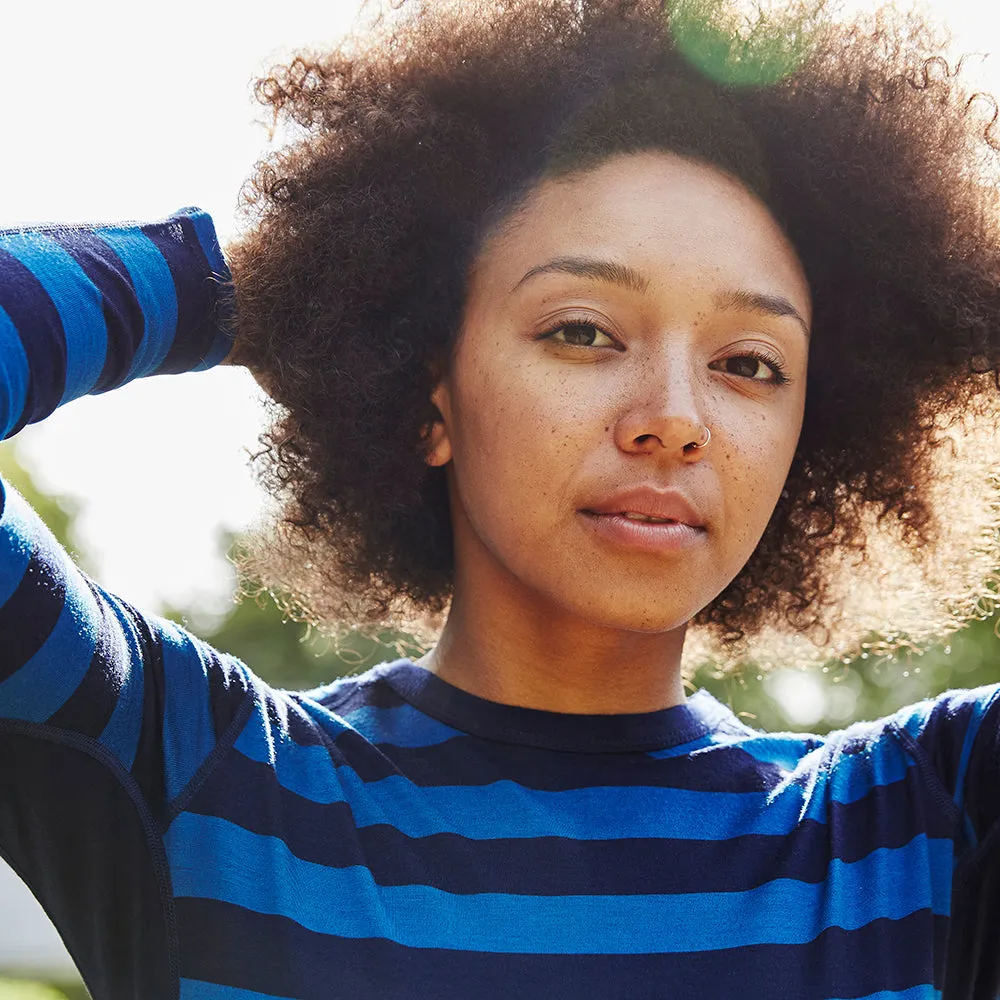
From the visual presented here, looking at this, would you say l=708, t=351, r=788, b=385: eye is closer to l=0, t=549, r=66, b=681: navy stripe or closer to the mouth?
the mouth

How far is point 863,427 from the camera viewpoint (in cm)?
281

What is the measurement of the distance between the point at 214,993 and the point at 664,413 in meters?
1.13

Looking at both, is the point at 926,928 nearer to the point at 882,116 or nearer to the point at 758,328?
the point at 758,328

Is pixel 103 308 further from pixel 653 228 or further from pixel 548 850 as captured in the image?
pixel 548 850

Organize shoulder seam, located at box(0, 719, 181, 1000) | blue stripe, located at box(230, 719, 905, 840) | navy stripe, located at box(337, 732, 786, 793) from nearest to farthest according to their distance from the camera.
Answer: shoulder seam, located at box(0, 719, 181, 1000)
blue stripe, located at box(230, 719, 905, 840)
navy stripe, located at box(337, 732, 786, 793)

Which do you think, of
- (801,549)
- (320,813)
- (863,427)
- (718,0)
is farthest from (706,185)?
(320,813)

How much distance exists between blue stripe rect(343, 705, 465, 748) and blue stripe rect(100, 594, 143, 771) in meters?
0.45

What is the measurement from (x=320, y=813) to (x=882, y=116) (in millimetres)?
1807

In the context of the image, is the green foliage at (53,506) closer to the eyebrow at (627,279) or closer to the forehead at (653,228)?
A: the forehead at (653,228)

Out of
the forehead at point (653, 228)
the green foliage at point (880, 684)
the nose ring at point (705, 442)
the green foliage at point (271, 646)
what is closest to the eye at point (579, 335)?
the forehead at point (653, 228)

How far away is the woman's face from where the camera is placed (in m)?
2.17

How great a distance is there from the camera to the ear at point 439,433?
8.37 feet

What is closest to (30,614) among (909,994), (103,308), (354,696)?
(103,308)

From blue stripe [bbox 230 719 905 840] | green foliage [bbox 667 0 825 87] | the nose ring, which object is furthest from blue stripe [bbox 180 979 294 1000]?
green foliage [bbox 667 0 825 87]
